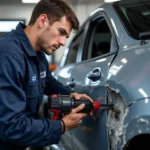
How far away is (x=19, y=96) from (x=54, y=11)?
1.72 feet

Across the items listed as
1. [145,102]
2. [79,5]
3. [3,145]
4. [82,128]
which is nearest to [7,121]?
[3,145]

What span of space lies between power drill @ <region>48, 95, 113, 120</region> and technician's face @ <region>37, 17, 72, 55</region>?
28 cm

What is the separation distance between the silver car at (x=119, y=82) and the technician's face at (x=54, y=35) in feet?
1.13

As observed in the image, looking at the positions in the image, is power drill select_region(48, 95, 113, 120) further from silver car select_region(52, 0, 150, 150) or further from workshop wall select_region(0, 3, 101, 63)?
Result: workshop wall select_region(0, 3, 101, 63)

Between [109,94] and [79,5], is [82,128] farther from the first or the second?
[79,5]

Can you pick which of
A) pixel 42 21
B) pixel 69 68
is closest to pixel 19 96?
pixel 42 21

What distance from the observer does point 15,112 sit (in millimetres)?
1816

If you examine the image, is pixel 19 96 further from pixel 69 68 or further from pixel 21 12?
pixel 21 12

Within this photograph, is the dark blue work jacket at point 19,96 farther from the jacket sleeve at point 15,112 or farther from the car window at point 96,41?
the car window at point 96,41

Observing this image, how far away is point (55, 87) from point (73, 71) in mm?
487

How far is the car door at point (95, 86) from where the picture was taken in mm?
2176

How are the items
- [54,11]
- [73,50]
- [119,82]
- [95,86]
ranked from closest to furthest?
[119,82]
[54,11]
[95,86]
[73,50]

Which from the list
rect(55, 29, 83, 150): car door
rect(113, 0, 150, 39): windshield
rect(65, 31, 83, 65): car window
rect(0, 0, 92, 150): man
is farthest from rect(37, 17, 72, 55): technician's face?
rect(65, 31, 83, 65): car window

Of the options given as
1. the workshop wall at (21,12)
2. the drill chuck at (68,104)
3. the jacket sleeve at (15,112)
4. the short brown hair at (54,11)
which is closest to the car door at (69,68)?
the drill chuck at (68,104)
